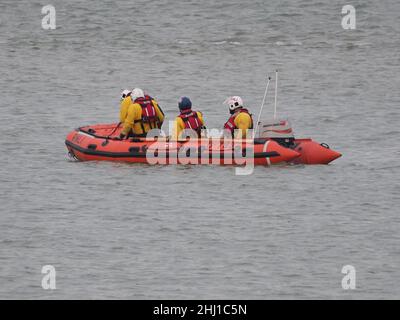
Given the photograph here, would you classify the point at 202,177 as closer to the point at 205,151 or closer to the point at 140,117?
the point at 205,151

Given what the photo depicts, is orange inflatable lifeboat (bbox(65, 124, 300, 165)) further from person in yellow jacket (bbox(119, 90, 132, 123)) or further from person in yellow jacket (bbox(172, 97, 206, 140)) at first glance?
person in yellow jacket (bbox(119, 90, 132, 123))

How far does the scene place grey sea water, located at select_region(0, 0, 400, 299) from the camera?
698 inches

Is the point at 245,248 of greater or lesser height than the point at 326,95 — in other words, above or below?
below

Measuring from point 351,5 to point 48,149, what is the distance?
70.8 feet

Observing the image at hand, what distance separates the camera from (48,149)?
2673 cm

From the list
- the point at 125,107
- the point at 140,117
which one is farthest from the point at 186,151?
the point at 125,107

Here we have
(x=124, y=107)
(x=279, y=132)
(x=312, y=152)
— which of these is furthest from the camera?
(x=124, y=107)

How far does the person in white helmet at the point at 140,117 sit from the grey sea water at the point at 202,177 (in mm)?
801

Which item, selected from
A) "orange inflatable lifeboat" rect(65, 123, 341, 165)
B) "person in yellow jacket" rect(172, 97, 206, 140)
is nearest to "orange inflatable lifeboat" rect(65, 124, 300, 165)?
"orange inflatable lifeboat" rect(65, 123, 341, 165)

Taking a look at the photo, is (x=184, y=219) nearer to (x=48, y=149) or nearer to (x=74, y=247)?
(x=74, y=247)

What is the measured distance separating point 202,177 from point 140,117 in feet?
5.87

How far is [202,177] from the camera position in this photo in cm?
2348
